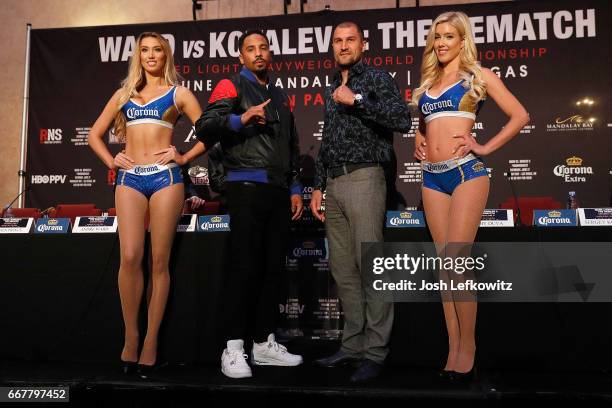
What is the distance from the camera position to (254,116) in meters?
2.30

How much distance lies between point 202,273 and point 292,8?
12.8 ft

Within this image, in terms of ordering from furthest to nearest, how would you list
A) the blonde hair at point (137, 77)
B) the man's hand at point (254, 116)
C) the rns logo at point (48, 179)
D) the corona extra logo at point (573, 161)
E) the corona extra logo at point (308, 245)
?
the rns logo at point (48, 179) < the corona extra logo at point (573, 161) < the corona extra logo at point (308, 245) < the blonde hair at point (137, 77) < the man's hand at point (254, 116)

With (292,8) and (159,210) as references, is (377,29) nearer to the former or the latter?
(292,8)

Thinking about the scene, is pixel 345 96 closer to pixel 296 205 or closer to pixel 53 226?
pixel 296 205

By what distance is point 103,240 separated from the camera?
8.77 feet

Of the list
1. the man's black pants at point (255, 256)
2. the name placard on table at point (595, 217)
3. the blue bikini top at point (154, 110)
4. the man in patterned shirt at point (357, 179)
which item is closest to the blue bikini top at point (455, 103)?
the man in patterned shirt at point (357, 179)

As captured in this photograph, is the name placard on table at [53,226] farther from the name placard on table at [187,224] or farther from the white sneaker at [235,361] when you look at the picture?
the white sneaker at [235,361]

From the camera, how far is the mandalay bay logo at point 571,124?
4.76 m

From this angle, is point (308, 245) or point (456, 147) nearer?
point (456, 147)

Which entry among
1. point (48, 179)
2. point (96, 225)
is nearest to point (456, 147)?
point (96, 225)

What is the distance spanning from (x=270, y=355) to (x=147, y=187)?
3.28ft

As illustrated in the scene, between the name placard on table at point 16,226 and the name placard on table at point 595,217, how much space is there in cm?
279

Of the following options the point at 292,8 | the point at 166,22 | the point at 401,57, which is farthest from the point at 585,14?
the point at 166,22

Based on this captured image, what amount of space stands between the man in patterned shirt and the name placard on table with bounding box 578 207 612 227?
923mm
